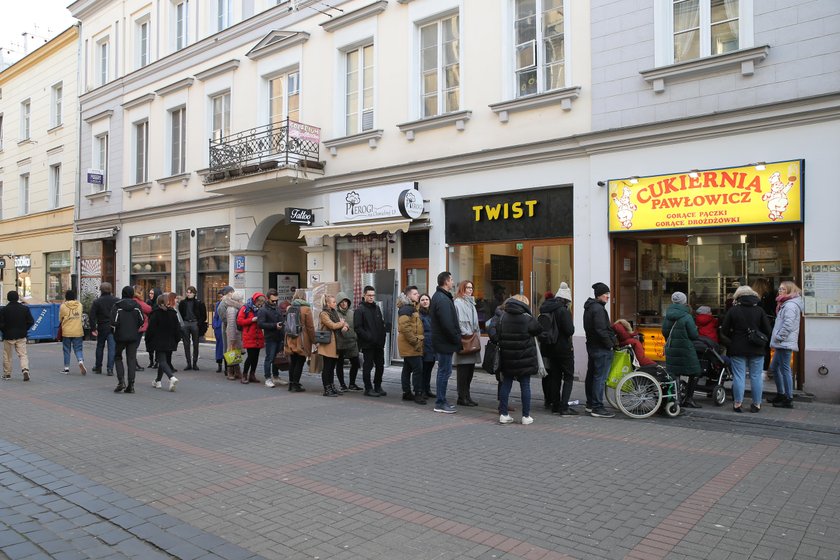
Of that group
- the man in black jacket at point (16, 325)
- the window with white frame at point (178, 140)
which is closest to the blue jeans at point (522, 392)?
the man in black jacket at point (16, 325)

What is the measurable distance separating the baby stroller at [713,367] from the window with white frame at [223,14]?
15.5 m

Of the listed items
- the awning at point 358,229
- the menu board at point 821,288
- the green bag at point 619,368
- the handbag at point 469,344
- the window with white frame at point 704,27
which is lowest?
the green bag at point 619,368

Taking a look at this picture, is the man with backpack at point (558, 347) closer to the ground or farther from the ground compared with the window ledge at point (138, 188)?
closer to the ground

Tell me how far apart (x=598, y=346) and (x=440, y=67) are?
7.52 metres

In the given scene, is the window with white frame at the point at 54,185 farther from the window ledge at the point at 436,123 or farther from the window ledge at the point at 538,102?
the window ledge at the point at 538,102

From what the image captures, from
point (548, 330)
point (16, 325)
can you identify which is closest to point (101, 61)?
point (16, 325)

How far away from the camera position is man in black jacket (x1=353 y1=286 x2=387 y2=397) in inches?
405

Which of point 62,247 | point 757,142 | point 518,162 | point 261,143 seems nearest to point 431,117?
point 518,162

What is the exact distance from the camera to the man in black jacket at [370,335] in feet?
33.8

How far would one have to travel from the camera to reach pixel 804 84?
30.7 ft

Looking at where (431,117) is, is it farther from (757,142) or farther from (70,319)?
(70,319)

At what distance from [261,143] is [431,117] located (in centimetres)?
484

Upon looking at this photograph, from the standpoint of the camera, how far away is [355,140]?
1505cm

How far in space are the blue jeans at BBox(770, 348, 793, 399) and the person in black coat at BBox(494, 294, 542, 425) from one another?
3.42m
